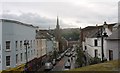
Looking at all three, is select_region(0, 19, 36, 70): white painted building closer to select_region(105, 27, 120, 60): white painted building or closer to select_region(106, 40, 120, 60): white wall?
select_region(105, 27, 120, 60): white painted building

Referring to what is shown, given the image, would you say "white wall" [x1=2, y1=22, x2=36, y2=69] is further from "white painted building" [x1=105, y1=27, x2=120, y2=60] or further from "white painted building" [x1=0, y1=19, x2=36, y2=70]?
"white painted building" [x1=105, y1=27, x2=120, y2=60]

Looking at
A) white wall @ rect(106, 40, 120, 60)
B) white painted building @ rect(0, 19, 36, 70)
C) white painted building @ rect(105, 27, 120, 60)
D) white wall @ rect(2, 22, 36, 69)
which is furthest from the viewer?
white wall @ rect(2, 22, 36, 69)

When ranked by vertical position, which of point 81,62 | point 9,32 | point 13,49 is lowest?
point 81,62

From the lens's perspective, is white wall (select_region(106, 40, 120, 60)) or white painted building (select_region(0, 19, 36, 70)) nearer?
white wall (select_region(106, 40, 120, 60))

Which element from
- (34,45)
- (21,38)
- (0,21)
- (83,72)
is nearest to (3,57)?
(0,21)

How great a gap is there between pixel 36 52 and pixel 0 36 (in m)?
17.7

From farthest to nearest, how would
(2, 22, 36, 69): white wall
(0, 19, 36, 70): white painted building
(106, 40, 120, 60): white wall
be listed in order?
(2, 22, 36, 69): white wall
(0, 19, 36, 70): white painted building
(106, 40, 120, 60): white wall

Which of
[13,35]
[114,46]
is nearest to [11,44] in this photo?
[13,35]

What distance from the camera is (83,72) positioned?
864 cm

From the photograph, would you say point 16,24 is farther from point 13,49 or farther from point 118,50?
point 118,50

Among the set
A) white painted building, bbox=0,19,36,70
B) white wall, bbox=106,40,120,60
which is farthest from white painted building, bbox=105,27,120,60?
white painted building, bbox=0,19,36,70

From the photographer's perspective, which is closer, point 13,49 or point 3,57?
point 3,57

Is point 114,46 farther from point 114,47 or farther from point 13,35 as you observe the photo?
point 13,35

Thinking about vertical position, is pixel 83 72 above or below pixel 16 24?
below
